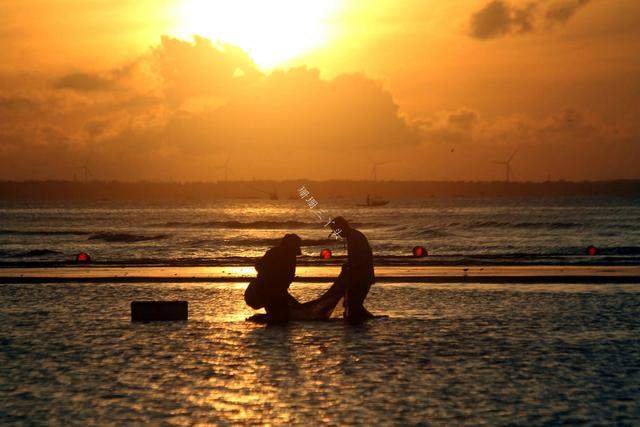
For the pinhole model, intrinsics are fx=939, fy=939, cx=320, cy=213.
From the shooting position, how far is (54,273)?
35594mm

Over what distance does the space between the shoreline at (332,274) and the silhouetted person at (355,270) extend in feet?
37.2

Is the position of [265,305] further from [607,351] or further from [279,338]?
[607,351]

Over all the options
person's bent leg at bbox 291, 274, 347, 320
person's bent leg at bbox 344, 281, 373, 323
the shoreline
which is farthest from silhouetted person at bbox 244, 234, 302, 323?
the shoreline

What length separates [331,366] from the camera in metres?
14.5

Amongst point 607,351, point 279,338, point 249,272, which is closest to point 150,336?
point 279,338

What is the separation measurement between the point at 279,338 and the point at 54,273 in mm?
20376

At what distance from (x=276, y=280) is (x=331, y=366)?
4909mm

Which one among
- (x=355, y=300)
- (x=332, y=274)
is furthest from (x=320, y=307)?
(x=332, y=274)

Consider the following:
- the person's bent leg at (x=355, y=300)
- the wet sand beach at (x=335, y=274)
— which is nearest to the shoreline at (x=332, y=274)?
the wet sand beach at (x=335, y=274)

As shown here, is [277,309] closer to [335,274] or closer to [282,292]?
[282,292]

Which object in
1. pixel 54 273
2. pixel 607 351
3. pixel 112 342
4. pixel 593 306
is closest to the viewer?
pixel 607 351

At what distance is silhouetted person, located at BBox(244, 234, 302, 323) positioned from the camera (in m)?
19.2

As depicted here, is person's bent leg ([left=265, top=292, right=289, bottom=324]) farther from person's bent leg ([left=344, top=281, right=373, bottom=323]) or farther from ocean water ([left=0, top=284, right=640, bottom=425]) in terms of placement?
person's bent leg ([left=344, top=281, right=373, bottom=323])

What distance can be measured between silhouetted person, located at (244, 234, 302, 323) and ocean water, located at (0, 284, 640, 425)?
17.7 inches
